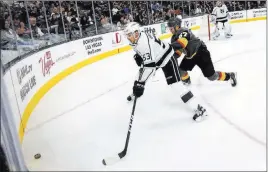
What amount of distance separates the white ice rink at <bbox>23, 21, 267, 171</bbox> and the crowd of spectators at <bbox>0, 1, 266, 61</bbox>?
898mm

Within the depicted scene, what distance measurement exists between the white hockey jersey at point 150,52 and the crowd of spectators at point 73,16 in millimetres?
1282

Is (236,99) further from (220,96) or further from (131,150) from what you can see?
(131,150)

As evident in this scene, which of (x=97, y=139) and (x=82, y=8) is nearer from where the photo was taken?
(x=97, y=139)

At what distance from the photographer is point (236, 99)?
3.15 meters

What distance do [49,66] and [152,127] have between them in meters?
2.52

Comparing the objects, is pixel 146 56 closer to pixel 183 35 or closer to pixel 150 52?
pixel 150 52

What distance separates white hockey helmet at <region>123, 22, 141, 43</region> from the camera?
7.63ft

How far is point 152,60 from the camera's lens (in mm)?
2434

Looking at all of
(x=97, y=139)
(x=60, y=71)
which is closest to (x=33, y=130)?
(x=97, y=139)

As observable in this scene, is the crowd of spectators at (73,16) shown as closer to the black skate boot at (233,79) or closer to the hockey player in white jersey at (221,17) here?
the hockey player in white jersey at (221,17)

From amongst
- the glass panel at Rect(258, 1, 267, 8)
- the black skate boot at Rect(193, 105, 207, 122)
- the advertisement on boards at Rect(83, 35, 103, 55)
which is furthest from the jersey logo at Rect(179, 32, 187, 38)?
the glass panel at Rect(258, 1, 267, 8)

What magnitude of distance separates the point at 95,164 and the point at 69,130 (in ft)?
2.43

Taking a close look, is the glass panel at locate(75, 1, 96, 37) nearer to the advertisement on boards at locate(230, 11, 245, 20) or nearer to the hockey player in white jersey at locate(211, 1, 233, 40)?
the hockey player in white jersey at locate(211, 1, 233, 40)

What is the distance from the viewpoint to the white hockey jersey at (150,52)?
7.83 feet
